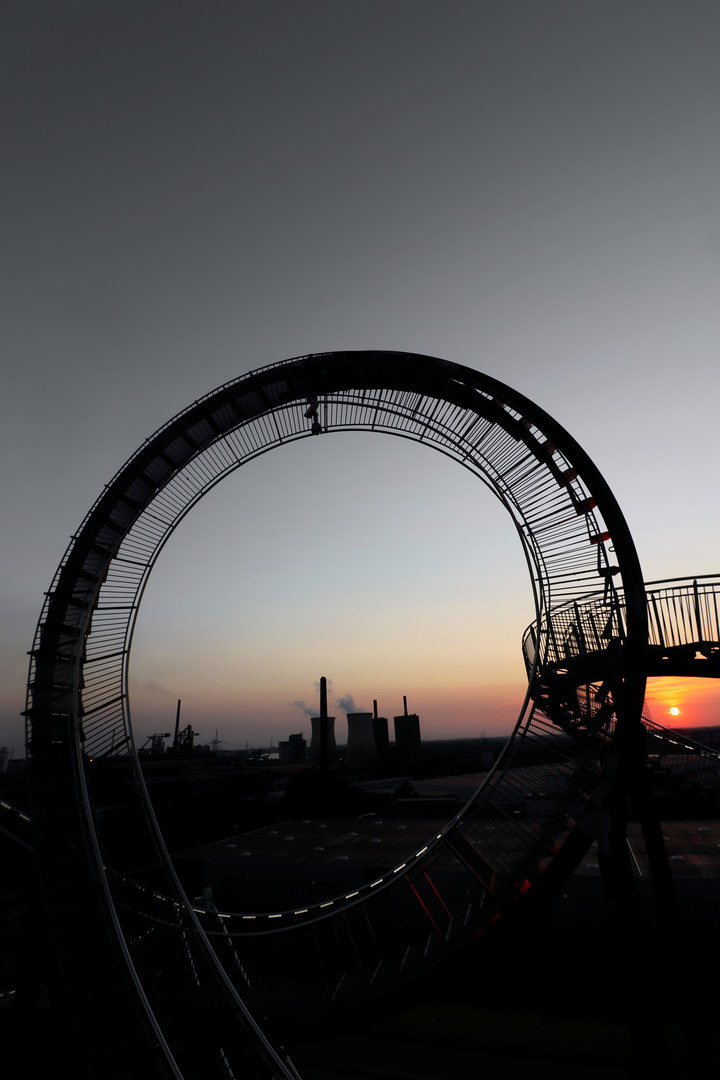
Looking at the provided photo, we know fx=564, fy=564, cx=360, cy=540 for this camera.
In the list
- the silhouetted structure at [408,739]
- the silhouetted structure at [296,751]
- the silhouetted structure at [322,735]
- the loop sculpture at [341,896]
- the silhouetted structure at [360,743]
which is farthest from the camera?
the silhouetted structure at [296,751]

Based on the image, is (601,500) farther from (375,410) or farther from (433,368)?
(375,410)

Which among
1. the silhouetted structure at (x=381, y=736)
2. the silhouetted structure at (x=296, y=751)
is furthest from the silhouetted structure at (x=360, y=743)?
the silhouetted structure at (x=296, y=751)

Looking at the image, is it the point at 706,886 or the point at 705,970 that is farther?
the point at 706,886

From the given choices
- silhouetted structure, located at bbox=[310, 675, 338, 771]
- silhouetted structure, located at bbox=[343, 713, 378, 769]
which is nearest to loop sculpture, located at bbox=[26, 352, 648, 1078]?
silhouetted structure, located at bbox=[310, 675, 338, 771]

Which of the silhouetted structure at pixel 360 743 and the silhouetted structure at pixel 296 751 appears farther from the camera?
the silhouetted structure at pixel 296 751

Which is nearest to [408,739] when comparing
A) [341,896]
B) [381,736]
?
[381,736]

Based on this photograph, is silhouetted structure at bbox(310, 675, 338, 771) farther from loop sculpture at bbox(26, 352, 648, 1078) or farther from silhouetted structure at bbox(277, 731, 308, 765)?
silhouetted structure at bbox(277, 731, 308, 765)

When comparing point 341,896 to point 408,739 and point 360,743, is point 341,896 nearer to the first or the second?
point 360,743

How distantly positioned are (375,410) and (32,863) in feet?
35.5

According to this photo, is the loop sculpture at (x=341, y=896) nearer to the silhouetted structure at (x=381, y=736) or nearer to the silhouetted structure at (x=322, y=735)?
the silhouetted structure at (x=322, y=735)

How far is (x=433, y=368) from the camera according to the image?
38.2 feet

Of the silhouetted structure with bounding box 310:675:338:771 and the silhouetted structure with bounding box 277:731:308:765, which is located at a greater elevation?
the silhouetted structure with bounding box 310:675:338:771

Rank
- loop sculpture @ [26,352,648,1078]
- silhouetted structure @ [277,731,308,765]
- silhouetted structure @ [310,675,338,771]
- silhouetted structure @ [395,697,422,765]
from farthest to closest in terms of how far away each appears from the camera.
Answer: silhouetted structure @ [277,731,308,765]
silhouetted structure @ [395,697,422,765]
silhouetted structure @ [310,675,338,771]
loop sculpture @ [26,352,648,1078]

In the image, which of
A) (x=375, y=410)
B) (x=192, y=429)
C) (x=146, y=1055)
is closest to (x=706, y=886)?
(x=146, y=1055)
